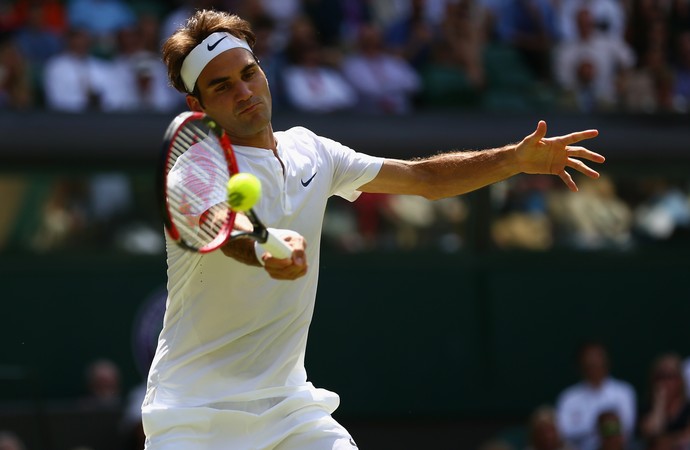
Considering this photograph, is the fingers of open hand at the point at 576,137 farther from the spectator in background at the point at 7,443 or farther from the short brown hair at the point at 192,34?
the spectator in background at the point at 7,443

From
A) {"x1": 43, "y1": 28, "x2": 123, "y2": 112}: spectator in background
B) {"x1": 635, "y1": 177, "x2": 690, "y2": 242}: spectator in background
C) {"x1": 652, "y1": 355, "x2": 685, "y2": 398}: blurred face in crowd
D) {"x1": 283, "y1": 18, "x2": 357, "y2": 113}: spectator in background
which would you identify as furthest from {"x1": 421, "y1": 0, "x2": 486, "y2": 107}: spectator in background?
{"x1": 652, "y1": 355, "x2": 685, "y2": 398}: blurred face in crowd

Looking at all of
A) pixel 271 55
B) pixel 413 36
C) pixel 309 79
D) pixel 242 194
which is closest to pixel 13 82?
pixel 271 55

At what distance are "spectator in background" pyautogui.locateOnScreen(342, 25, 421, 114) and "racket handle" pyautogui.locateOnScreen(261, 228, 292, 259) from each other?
846cm

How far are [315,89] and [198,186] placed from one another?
25.9ft

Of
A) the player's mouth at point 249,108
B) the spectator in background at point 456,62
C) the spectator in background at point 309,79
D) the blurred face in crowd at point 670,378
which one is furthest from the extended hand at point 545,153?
the spectator in background at point 456,62

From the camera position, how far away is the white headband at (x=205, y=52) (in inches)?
203

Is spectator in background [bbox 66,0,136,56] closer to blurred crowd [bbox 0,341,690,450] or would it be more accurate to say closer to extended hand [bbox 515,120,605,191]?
blurred crowd [bbox 0,341,690,450]

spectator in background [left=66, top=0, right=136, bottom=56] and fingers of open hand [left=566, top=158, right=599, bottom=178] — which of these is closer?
fingers of open hand [left=566, top=158, right=599, bottom=178]

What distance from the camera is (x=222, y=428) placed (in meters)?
4.85

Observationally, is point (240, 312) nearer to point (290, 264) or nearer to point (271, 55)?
point (290, 264)

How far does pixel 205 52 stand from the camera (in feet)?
17.0

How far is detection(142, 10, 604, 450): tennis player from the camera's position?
4871 millimetres

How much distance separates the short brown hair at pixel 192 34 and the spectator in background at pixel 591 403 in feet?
21.7

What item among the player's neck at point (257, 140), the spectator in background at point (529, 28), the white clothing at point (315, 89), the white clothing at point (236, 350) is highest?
the spectator in background at point (529, 28)
